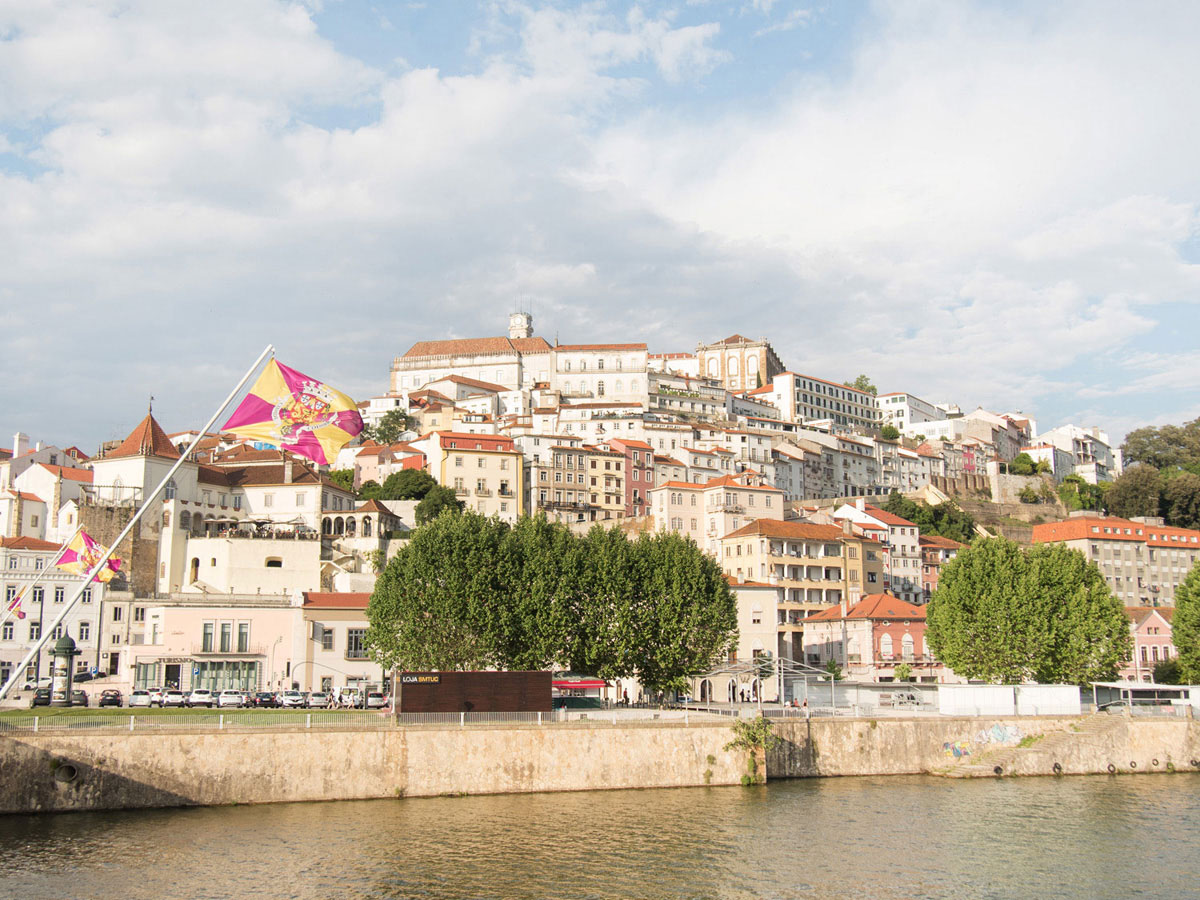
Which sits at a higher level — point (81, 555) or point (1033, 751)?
point (81, 555)

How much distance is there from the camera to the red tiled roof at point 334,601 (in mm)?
65875

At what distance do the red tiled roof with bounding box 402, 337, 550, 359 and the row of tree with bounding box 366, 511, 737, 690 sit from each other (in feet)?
344

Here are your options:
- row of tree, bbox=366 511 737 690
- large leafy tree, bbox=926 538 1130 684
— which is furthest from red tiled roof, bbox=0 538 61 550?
large leafy tree, bbox=926 538 1130 684

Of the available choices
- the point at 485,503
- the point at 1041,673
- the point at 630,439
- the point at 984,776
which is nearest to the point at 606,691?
the point at 984,776

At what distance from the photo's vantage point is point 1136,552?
11462 centimetres

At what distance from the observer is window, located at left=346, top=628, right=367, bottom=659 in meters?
65.6

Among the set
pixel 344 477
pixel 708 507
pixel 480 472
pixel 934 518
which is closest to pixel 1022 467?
pixel 934 518

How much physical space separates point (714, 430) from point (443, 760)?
98.6 metres

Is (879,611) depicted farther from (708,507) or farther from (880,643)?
(708,507)

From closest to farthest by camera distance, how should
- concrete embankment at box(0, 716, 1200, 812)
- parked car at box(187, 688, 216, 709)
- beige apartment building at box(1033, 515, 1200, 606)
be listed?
concrete embankment at box(0, 716, 1200, 812), parked car at box(187, 688, 216, 709), beige apartment building at box(1033, 515, 1200, 606)

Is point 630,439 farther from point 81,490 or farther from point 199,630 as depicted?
point 199,630

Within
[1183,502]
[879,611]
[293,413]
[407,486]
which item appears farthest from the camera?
[1183,502]

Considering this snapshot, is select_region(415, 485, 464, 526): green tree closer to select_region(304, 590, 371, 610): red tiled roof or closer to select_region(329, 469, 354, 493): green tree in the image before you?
select_region(329, 469, 354, 493): green tree

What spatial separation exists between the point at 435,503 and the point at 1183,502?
96083 millimetres
